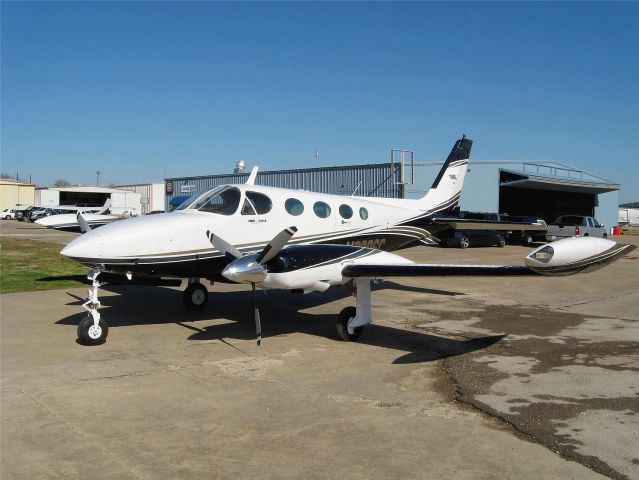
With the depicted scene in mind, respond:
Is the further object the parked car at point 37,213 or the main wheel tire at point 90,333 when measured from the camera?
the parked car at point 37,213

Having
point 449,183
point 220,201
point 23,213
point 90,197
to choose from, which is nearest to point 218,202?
point 220,201

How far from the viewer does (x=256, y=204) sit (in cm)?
1036

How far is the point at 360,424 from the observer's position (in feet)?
18.3

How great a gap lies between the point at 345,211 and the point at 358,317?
11.0 ft

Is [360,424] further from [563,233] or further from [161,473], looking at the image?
[563,233]

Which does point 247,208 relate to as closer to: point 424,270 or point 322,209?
point 322,209

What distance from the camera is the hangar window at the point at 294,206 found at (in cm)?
1083

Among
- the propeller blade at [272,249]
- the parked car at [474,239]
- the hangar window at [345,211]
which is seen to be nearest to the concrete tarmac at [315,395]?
the propeller blade at [272,249]

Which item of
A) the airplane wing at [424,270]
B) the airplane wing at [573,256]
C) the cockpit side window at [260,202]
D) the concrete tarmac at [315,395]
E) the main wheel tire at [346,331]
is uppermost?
the cockpit side window at [260,202]

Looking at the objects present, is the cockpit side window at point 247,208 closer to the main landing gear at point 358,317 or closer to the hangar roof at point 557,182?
the main landing gear at point 358,317

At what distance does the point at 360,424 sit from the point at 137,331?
221 inches

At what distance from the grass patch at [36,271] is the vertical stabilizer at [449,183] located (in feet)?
31.4

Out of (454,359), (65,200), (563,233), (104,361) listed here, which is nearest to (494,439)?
(454,359)

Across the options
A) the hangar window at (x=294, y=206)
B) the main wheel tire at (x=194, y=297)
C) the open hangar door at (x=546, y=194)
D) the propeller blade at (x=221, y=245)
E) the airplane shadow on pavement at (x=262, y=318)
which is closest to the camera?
the propeller blade at (x=221, y=245)
